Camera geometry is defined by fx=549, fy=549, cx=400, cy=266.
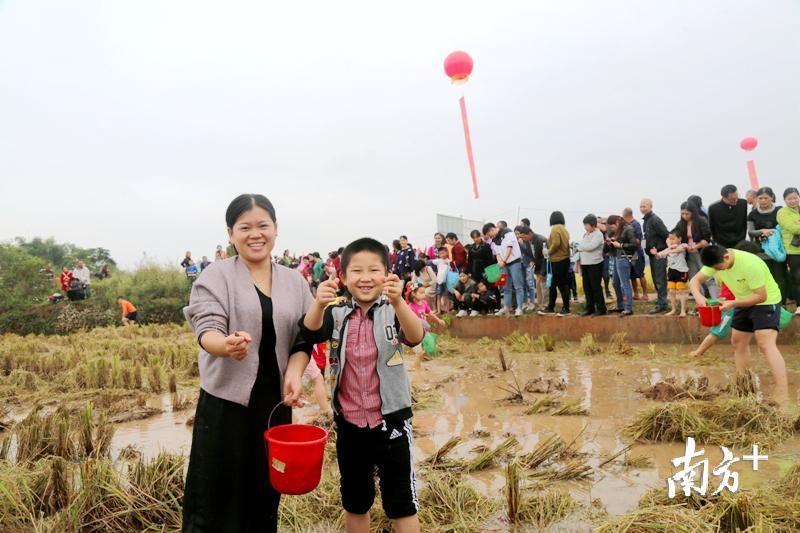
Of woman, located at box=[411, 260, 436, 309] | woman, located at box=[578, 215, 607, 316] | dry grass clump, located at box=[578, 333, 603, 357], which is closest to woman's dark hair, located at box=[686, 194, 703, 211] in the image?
woman, located at box=[578, 215, 607, 316]

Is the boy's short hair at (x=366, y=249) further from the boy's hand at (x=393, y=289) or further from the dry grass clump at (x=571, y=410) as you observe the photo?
the dry grass clump at (x=571, y=410)

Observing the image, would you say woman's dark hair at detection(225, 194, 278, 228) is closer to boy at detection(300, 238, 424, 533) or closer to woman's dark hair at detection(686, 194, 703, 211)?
boy at detection(300, 238, 424, 533)

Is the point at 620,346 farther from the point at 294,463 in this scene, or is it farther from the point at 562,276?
the point at 294,463

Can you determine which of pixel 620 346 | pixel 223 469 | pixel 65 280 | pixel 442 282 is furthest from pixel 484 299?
pixel 65 280

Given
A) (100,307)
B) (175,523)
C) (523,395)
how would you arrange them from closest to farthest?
(175,523), (523,395), (100,307)

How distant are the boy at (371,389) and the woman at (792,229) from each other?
286 inches

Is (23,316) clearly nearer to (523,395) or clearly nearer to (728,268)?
(523,395)

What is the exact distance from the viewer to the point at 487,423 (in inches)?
203

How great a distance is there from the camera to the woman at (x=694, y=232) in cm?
830

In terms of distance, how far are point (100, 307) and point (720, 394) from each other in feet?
57.7

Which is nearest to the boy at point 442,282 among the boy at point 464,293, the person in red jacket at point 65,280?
the boy at point 464,293

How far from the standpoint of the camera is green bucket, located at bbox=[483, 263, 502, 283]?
10430 mm

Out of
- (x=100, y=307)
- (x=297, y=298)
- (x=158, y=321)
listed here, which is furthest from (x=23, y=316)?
(x=297, y=298)

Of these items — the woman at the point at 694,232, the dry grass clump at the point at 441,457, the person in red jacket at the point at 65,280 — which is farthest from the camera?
the person in red jacket at the point at 65,280
